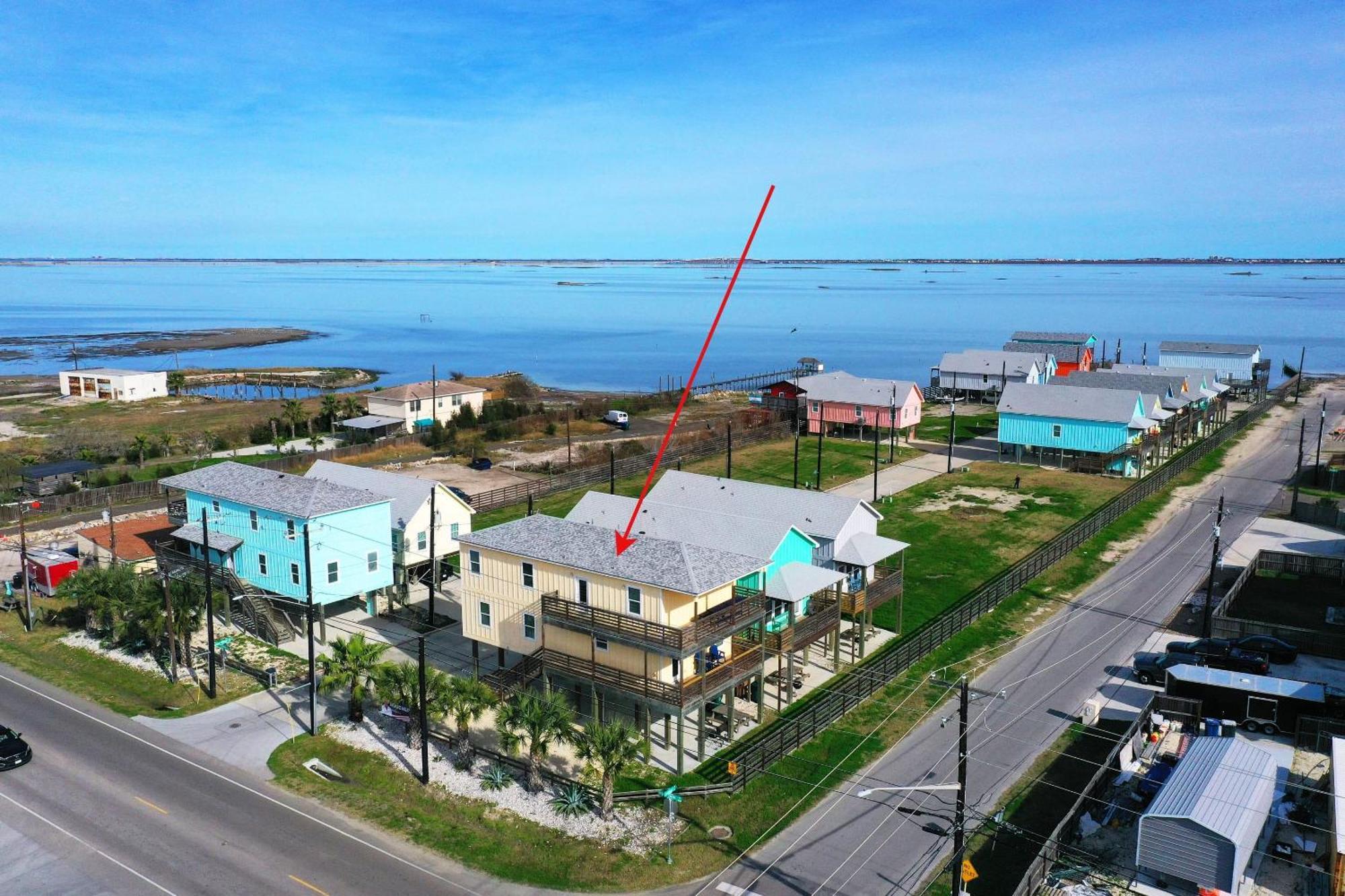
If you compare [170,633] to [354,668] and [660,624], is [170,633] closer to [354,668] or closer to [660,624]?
[354,668]

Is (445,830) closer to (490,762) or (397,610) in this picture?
(490,762)

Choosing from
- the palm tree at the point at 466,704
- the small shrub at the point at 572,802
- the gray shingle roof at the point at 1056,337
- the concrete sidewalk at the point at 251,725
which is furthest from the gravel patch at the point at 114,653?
the gray shingle roof at the point at 1056,337

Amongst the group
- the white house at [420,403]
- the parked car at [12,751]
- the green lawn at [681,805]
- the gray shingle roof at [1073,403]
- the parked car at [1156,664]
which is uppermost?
the gray shingle roof at [1073,403]

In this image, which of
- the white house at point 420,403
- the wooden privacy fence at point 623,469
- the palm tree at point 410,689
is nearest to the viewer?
the palm tree at point 410,689

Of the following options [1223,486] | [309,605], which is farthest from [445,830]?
[1223,486]

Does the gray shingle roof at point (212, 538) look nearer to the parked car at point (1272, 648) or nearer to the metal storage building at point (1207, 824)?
the metal storage building at point (1207, 824)

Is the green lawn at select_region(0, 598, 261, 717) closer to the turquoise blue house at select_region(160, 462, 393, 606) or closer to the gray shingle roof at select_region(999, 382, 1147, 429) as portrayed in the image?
the turquoise blue house at select_region(160, 462, 393, 606)

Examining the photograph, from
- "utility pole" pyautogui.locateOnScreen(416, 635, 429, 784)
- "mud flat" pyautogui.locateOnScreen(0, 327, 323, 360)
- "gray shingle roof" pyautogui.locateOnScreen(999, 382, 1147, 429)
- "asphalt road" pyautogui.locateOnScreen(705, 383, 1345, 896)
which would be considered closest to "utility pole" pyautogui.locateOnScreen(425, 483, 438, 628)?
"utility pole" pyautogui.locateOnScreen(416, 635, 429, 784)
